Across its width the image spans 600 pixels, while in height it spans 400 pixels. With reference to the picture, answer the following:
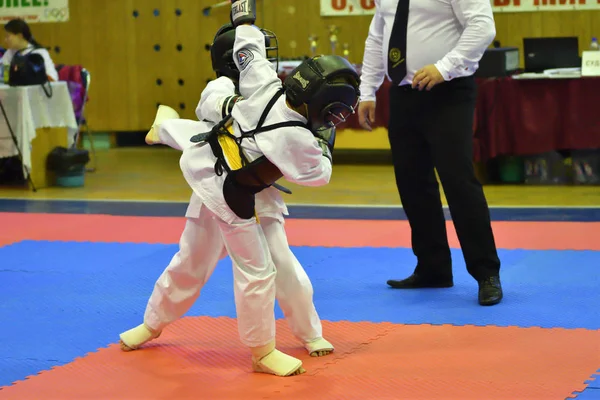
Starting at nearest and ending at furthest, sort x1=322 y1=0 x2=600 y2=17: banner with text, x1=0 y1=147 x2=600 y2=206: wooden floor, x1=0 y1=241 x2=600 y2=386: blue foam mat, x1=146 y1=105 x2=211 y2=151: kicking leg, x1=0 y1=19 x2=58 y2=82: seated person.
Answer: x1=146 y1=105 x2=211 y2=151: kicking leg, x1=0 y1=241 x2=600 y2=386: blue foam mat, x1=0 y1=147 x2=600 y2=206: wooden floor, x1=0 y1=19 x2=58 y2=82: seated person, x1=322 y1=0 x2=600 y2=17: banner with text

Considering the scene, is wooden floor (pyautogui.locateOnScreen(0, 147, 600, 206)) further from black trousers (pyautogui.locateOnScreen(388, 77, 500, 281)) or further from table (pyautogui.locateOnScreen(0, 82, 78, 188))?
black trousers (pyautogui.locateOnScreen(388, 77, 500, 281))

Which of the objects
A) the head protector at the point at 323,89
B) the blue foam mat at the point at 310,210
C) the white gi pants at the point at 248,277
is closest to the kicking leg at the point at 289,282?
the white gi pants at the point at 248,277

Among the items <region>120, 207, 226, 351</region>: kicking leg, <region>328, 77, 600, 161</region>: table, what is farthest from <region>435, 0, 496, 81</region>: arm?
<region>328, 77, 600, 161</region>: table

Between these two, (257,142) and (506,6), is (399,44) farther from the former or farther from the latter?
(506,6)

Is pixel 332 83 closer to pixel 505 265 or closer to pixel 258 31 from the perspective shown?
pixel 258 31

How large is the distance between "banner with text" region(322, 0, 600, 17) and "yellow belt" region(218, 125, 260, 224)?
8.22m

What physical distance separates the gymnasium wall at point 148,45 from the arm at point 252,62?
8.63m

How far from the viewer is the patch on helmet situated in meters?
3.35

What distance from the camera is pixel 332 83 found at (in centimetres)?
323

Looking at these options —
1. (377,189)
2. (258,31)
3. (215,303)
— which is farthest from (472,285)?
(377,189)

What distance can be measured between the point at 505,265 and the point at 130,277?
2.06 metres

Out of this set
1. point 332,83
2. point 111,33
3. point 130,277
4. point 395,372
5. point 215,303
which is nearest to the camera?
point 332,83

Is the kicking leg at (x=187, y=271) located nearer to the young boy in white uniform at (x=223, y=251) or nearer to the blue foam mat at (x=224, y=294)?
the young boy in white uniform at (x=223, y=251)

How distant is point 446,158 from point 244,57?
1.51 m
